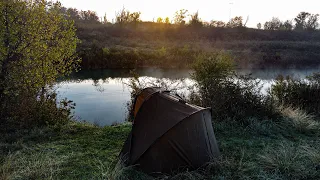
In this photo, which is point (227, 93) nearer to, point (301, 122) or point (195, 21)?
point (301, 122)

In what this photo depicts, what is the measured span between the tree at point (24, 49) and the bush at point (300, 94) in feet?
25.2

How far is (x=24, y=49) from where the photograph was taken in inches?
241

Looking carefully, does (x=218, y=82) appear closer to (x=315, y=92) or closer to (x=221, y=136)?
(x=221, y=136)

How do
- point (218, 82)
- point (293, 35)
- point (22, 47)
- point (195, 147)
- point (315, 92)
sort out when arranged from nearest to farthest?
1. point (195, 147)
2. point (22, 47)
3. point (218, 82)
4. point (315, 92)
5. point (293, 35)

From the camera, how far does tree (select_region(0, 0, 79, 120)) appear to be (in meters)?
5.82

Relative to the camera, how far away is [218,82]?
299 inches

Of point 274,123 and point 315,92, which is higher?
point 315,92

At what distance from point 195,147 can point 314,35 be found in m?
59.9

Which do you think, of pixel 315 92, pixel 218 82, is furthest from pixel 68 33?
pixel 315 92

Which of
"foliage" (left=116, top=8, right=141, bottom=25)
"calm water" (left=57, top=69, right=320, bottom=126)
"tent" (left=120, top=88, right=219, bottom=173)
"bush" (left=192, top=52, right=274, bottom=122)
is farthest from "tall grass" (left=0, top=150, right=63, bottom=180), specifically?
"foliage" (left=116, top=8, right=141, bottom=25)

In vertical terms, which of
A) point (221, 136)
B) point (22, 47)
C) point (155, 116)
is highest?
point (22, 47)

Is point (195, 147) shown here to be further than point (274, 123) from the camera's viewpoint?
No

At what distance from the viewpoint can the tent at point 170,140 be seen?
→ 4012 mm

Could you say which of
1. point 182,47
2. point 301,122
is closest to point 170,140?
point 301,122
